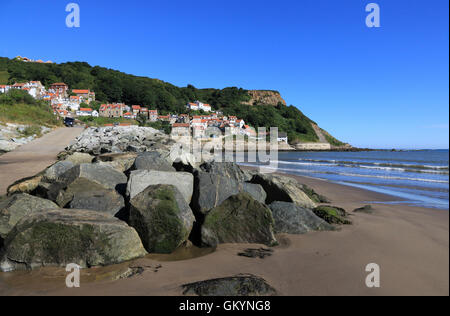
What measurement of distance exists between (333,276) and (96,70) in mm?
144392

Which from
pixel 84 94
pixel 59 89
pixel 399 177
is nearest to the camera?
pixel 399 177

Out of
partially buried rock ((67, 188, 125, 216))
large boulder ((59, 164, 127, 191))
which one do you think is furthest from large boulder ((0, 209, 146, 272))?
large boulder ((59, 164, 127, 191))

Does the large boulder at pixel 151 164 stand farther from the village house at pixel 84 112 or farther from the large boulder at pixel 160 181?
the village house at pixel 84 112

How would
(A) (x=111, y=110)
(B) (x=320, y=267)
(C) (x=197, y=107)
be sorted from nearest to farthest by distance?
(B) (x=320, y=267)
(A) (x=111, y=110)
(C) (x=197, y=107)

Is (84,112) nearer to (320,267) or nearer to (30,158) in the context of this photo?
(30,158)

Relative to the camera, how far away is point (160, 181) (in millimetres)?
6098

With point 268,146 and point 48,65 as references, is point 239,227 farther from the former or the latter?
point 48,65

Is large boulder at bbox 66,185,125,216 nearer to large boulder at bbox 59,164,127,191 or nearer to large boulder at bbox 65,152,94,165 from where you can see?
large boulder at bbox 59,164,127,191

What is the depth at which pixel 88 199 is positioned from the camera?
5.49 metres

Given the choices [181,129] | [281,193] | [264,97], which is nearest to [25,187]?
[281,193]

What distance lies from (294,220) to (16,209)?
5.86 metres

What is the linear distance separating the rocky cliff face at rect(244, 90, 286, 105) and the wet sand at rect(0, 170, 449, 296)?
175349 mm

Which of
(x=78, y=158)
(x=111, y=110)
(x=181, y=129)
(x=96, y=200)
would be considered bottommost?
(x=96, y=200)

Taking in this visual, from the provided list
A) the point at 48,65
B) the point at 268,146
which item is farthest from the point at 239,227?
the point at 48,65
